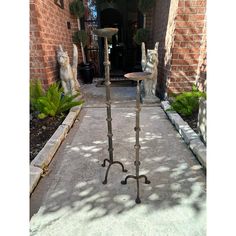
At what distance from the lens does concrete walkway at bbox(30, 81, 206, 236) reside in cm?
167

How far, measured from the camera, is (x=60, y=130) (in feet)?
10.7

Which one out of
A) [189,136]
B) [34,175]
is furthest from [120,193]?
[189,136]

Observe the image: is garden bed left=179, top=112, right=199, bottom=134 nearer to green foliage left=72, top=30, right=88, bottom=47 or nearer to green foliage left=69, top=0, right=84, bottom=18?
green foliage left=72, top=30, right=88, bottom=47

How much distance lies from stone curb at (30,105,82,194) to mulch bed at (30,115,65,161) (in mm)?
163

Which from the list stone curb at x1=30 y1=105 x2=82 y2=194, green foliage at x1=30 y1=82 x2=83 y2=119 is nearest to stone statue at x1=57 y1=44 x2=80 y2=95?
green foliage at x1=30 y1=82 x2=83 y2=119

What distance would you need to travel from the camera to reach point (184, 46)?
4.35 meters

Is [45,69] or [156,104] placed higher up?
[45,69]

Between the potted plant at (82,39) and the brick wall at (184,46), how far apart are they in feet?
9.85

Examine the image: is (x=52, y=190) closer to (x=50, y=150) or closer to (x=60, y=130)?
(x=50, y=150)

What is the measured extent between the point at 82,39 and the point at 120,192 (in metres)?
6.08

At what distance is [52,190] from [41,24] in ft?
11.7

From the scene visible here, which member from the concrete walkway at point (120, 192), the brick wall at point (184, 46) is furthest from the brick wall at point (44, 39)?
the brick wall at point (184, 46)

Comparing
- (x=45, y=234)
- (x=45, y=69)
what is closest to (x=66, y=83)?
(x=45, y=69)

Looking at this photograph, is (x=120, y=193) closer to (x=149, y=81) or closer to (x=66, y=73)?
(x=149, y=81)
